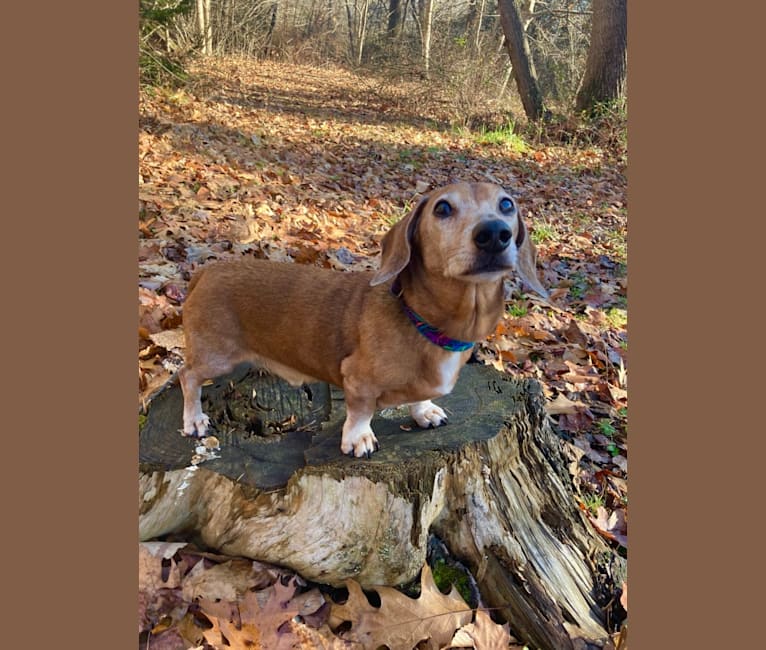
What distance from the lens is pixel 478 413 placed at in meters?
2.85

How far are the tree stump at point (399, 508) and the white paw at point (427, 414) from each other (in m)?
0.06

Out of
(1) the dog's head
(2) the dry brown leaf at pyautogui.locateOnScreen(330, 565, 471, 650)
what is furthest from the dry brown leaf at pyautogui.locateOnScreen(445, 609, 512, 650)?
(1) the dog's head

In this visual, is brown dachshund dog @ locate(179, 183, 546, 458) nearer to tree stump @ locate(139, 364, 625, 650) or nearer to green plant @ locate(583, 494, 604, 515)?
tree stump @ locate(139, 364, 625, 650)

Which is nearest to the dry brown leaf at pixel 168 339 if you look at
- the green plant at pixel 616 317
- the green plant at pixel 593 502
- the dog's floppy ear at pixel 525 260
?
the dog's floppy ear at pixel 525 260

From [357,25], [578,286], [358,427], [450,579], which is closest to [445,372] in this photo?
[358,427]

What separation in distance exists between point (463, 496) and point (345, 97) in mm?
14643

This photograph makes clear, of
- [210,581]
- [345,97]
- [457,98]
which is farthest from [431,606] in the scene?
[345,97]

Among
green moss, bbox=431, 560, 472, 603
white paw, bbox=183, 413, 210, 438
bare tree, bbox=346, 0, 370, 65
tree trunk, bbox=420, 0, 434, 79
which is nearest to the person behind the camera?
green moss, bbox=431, 560, 472, 603

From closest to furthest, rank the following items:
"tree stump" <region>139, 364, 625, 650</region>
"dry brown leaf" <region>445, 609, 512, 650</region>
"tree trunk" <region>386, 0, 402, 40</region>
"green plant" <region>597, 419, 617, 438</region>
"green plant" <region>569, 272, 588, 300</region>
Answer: "dry brown leaf" <region>445, 609, 512, 650</region> < "tree stump" <region>139, 364, 625, 650</region> < "green plant" <region>597, 419, 617, 438</region> < "green plant" <region>569, 272, 588, 300</region> < "tree trunk" <region>386, 0, 402, 40</region>

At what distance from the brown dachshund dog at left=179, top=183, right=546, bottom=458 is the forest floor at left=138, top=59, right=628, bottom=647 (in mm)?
635

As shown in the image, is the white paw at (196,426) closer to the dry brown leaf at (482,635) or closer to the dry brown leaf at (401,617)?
the dry brown leaf at (401,617)

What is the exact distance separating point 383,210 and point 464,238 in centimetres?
486

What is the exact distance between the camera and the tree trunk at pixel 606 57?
25.2 ft

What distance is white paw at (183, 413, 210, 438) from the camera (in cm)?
274
